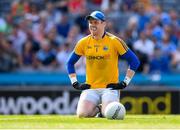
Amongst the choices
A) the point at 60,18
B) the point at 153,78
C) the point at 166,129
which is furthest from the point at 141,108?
the point at 166,129

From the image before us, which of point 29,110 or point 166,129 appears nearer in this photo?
point 166,129

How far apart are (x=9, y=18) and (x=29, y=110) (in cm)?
409

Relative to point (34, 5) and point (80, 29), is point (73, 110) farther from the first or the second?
point (34, 5)

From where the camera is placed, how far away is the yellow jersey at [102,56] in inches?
573

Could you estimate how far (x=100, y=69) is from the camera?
14625 millimetres

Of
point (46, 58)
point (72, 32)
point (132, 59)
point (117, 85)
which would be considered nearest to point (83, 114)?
point (117, 85)

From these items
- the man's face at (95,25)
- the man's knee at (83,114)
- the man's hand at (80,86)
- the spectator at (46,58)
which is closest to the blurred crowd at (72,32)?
the spectator at (46,58)

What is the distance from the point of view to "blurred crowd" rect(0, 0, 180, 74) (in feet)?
73.6

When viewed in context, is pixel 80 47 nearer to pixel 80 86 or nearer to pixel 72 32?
pixel 80 86

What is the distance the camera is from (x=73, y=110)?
70.9 ft

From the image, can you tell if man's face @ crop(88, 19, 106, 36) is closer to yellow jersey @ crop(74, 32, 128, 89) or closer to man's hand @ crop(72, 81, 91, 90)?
yellow jersey @ crop(74, 32, 128, 89)

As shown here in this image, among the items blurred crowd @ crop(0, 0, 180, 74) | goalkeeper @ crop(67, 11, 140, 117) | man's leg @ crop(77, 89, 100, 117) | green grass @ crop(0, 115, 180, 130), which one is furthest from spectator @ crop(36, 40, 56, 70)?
green grass @ crop(0, 115, 180, 130)

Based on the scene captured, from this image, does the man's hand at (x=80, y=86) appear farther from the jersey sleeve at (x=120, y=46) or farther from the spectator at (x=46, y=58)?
the spectator at (x=46, y=58)

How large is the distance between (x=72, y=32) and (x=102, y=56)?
8.54 metres
